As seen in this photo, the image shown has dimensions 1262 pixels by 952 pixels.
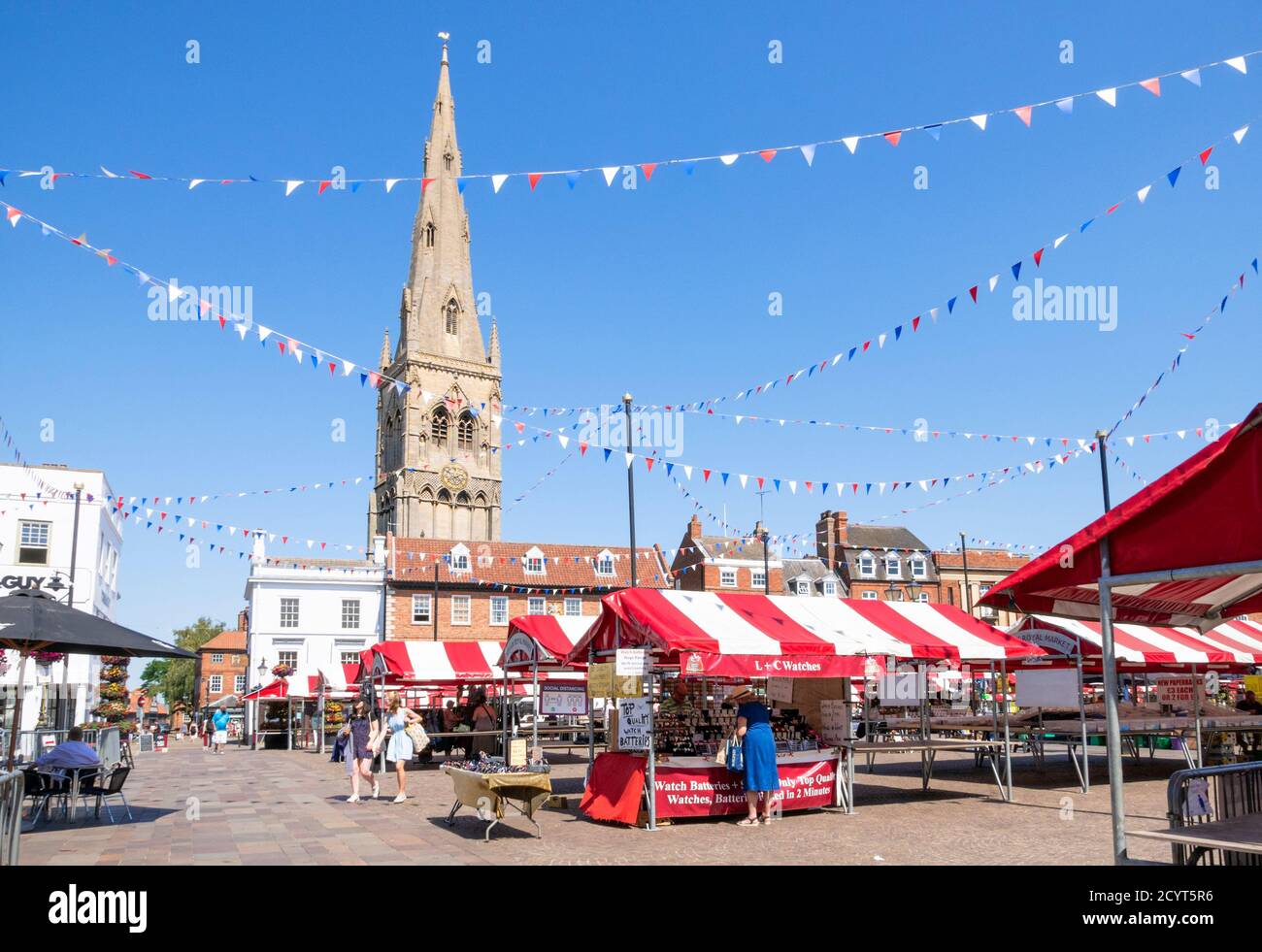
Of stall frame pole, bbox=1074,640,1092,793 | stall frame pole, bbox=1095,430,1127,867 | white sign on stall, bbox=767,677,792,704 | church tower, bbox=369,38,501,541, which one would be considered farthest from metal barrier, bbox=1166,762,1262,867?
church tower, bbox=369,38,501,541

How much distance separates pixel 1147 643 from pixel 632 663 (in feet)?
38.0

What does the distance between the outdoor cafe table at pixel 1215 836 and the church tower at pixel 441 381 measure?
7769 centimetres

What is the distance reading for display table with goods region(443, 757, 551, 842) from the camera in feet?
39.3

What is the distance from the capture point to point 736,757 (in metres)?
13.3

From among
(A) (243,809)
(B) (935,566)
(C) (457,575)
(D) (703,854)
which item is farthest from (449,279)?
(D) (703,854)

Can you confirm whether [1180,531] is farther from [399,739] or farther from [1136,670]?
[1136,670]

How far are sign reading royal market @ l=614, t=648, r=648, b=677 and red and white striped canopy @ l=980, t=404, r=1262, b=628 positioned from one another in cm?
627

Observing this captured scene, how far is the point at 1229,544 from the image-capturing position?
5645 millimetres

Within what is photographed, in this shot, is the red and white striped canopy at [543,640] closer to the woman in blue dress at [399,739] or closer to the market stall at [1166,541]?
the woman in blue dress at [399,739]

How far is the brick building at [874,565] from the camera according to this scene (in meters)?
62.6

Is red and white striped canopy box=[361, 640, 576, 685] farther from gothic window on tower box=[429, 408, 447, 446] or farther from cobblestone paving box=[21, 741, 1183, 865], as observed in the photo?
gothic window on tower box=[429, 408, 447, 446]

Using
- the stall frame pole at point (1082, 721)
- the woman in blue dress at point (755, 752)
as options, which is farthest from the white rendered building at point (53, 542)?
the stall frame pole at point (1082, 721)
